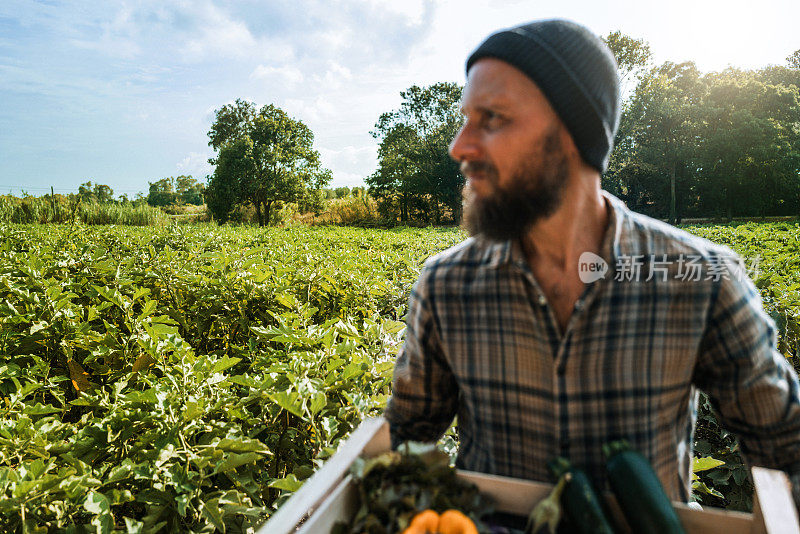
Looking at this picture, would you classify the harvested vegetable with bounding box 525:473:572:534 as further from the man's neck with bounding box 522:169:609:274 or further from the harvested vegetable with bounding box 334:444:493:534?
the man's neck with bounding box 522:169:609:274

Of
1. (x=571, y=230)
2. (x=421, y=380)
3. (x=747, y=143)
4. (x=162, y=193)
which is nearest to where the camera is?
(x=571, y=230)

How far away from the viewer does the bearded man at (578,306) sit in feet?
4.09

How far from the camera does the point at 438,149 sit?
4112 cm

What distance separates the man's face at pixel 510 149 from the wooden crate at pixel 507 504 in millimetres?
690

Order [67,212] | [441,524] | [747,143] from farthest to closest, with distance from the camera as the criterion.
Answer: [747,143]
[67,212]
[441,524]

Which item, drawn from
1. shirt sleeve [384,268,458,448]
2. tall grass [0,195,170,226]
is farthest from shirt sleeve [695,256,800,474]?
tall grass [0,195,170,226]

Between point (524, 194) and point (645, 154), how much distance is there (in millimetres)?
38591

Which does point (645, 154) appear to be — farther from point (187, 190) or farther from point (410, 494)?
point (187, 190)

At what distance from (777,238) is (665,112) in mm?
26797

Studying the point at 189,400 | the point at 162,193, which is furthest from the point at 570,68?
the point at 162,193

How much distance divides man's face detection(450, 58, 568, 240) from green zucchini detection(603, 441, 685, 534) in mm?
676

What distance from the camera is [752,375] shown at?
1.20 metres

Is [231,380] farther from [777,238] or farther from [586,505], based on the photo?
[777,238]

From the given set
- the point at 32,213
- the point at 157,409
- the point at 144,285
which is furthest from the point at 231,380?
the point at 32,213
